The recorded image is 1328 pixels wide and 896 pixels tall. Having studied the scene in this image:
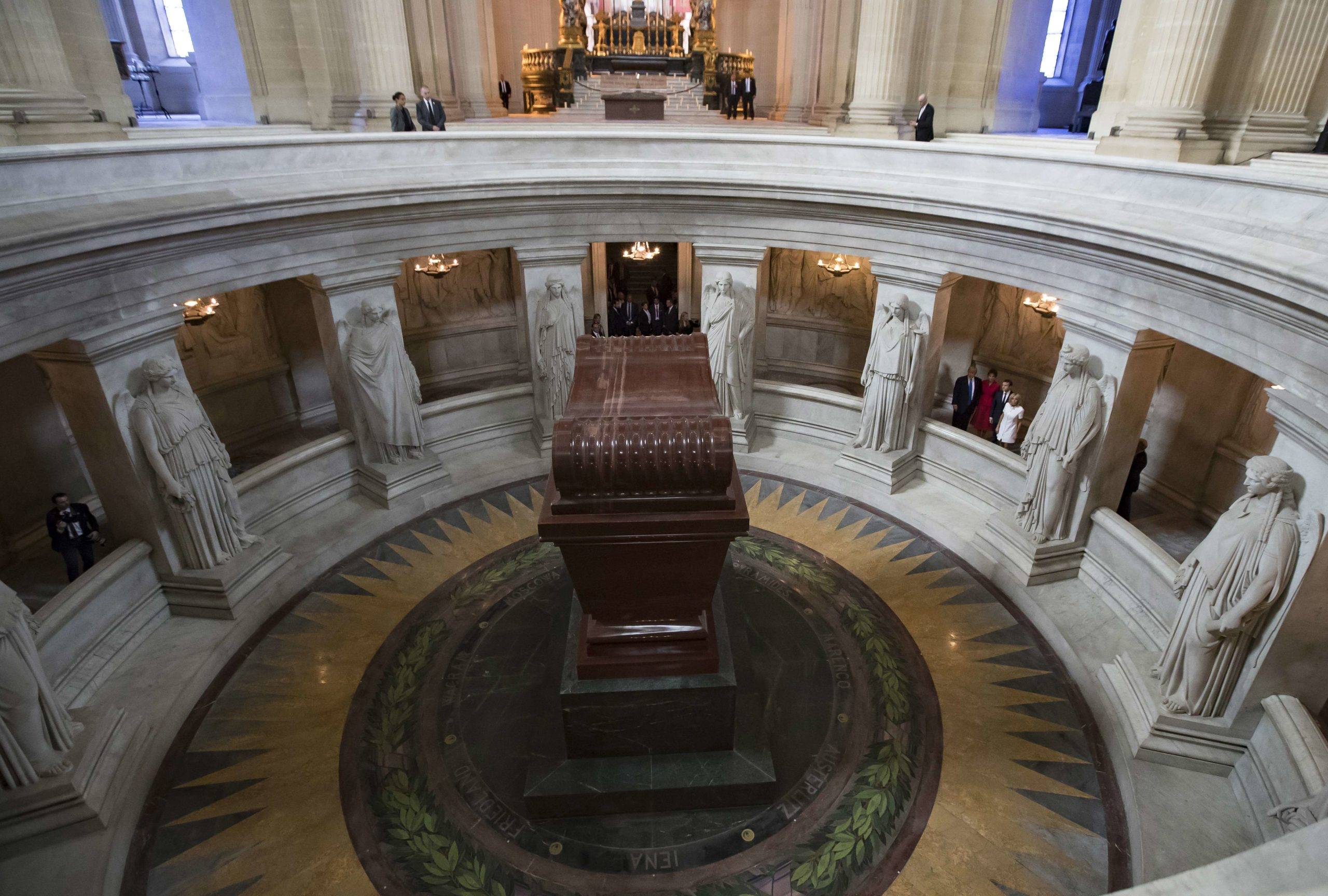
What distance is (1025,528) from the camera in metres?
6.93

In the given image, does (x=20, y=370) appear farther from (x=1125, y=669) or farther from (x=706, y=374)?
(x=1125, y=669)

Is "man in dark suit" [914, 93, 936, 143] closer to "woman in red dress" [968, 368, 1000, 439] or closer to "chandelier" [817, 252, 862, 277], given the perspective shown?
"chandelier" [817, 252, 862, 277]

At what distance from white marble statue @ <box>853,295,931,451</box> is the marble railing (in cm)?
63

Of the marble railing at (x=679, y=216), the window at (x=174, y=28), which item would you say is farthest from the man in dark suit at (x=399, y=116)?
the window at (x=174, y=28)

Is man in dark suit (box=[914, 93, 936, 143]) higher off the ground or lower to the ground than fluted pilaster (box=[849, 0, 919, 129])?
lower

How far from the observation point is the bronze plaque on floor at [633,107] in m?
13.7

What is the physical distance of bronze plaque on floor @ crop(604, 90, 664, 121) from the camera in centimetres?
1374

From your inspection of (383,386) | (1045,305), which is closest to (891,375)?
(1045,305)

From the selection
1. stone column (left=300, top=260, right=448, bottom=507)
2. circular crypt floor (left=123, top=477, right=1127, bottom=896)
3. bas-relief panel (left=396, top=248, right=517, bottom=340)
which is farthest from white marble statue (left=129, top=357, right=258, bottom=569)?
bas-relief panel (left=396, top=248, right=517, bottom=340)

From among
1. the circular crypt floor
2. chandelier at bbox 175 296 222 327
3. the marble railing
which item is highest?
the marble railing

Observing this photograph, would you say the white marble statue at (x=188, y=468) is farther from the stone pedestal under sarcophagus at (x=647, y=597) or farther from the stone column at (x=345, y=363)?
the stone pedestal under sarcophagus at (x=647, y=597)

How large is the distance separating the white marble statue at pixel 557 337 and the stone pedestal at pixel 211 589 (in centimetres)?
382

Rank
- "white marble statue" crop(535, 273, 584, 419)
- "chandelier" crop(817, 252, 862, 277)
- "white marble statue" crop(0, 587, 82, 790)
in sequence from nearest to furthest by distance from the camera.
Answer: "white marble statue" crop(0, 587, 82, 790) < "white marble statue" crop(535, 273, 584, 419) < "chandelier" crop(817, 252, 862, 277)

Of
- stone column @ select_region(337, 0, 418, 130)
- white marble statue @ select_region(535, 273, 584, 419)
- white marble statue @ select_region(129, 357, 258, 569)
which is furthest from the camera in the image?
stone column @ select_region(337, 0, 418, 130)
